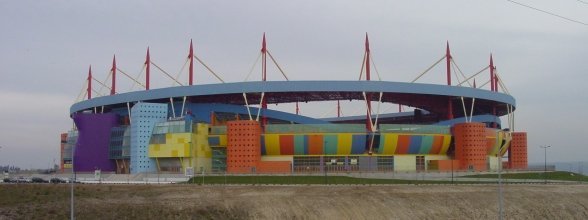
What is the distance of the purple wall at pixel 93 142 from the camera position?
116500 mm

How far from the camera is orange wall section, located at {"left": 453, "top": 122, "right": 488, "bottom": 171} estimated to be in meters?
111

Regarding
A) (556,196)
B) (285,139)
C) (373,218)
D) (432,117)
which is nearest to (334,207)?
(373,218)

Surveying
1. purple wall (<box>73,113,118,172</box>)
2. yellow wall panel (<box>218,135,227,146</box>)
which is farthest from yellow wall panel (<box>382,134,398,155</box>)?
purple wall (<box>73,113,118,172</box>)

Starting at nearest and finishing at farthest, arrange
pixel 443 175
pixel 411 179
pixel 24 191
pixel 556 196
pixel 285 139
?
pixel 24 191
pixel 556 196
pixel 411 179
pixel 443 175
pixel 285 139

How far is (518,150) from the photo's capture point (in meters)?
133

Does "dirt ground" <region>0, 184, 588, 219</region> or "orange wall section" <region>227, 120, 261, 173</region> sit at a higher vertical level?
"orange wall section" <region>227, 120, 261, 173</region>

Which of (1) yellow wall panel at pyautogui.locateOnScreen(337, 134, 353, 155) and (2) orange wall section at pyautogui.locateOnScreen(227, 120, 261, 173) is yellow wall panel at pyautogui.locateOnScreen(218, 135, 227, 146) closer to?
(2) orange wall section at pyautogui.locateOnScreen(227, 120, 261, 173)

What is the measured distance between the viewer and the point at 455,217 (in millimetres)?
63875

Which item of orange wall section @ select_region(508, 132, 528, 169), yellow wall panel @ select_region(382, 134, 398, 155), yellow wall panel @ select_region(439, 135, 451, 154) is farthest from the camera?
orange wall section @ select_region(508, 132, 528, 169)

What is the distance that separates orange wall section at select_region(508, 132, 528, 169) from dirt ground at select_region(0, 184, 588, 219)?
58.5 meters

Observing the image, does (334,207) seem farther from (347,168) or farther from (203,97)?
(203,97)

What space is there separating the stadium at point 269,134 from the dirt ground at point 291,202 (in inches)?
1345

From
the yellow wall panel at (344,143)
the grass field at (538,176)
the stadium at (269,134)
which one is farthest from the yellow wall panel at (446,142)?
the yellow wall panel at (344,143)

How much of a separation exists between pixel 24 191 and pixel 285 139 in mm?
47912
